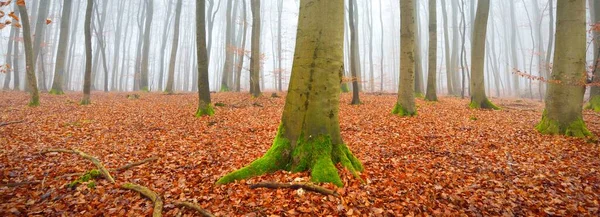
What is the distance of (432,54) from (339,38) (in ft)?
40.2

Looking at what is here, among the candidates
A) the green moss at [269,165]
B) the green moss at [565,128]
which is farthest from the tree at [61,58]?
the green moss at [565,128]

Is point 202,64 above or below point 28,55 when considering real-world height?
below

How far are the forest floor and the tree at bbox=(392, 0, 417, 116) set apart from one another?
76cm

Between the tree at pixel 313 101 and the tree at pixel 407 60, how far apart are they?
646 cm

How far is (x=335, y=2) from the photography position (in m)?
4.37

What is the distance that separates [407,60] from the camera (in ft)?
32.7

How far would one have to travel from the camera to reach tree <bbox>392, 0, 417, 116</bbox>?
998 centimetres

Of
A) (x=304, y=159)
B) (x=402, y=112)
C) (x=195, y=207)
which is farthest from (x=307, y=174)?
(x=402, y=112)

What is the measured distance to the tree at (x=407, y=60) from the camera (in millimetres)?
9977

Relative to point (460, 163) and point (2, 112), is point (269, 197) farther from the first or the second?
point (2, 112)

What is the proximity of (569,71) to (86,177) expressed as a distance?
35.3 feet

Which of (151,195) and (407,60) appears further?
(407,60)

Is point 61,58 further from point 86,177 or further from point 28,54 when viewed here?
point 86,177

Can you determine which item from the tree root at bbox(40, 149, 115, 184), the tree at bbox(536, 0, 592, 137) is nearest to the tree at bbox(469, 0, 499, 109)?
the tree at bbox(536, 0, 592, 137)
